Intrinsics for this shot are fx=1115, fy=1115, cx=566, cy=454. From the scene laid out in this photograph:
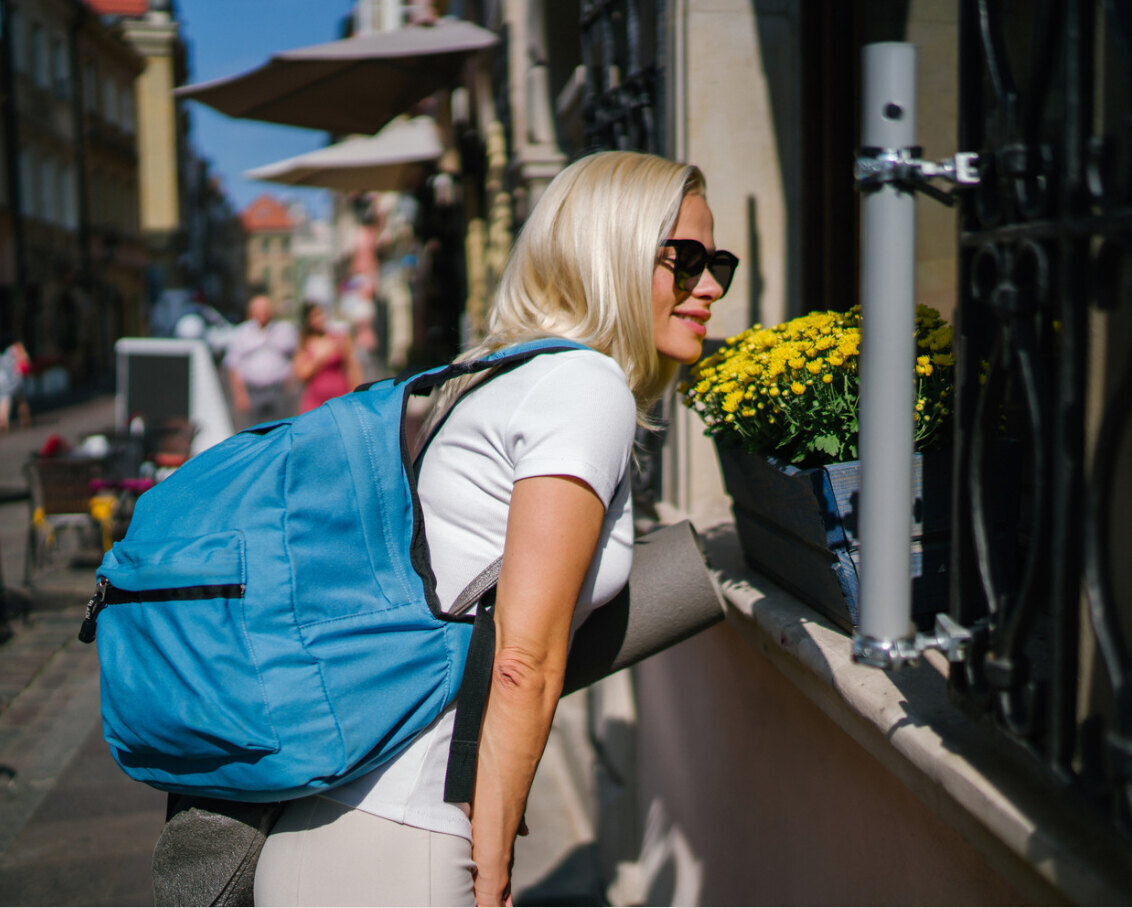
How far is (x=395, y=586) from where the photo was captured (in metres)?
1.49

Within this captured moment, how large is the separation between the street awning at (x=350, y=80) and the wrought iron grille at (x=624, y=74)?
7.95 ft

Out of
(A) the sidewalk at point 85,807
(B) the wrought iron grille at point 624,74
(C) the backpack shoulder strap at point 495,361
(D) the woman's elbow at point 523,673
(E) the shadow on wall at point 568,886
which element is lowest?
(E) the shadow on wall at point 568,886

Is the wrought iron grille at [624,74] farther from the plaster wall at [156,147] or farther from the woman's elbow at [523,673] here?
the plaster wall at [156,147]

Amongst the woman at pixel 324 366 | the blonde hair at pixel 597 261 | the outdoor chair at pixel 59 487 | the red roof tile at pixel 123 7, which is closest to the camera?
the blonde hair at pixel 597 261

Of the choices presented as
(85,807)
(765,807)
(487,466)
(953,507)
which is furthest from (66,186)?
(953,507)

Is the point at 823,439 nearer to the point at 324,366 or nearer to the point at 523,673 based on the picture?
the point at 523,673

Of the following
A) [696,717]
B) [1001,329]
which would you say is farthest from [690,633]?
[696,717]

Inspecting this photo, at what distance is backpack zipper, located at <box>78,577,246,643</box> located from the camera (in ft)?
4.71

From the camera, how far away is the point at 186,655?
1.44 meters

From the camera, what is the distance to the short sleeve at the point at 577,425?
1.44 meters

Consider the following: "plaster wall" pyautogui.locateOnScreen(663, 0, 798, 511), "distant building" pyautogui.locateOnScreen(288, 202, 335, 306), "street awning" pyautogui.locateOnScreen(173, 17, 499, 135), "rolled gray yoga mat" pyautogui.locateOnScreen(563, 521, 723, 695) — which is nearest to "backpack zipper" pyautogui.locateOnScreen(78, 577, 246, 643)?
"rolled gray yoga mat" pyautogui.locateOnScreen(563, 521, 723, 695)

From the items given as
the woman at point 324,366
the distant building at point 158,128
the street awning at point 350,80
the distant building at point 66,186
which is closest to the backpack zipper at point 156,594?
the street awning at point 350,80

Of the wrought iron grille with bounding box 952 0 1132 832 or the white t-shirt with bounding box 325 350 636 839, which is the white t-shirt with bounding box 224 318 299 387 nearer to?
the white t-shirt with bounding box 325 350 636 839

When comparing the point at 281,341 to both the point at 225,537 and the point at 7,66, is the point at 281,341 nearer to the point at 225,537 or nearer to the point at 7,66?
the point at 225,537
